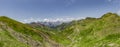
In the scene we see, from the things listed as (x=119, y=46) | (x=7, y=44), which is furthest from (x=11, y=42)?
(x=119, y=46)

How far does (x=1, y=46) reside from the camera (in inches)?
7333

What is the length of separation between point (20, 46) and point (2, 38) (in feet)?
51.6

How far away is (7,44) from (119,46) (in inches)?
3316

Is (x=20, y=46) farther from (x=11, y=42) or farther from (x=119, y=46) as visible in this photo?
(x=119, y=46)

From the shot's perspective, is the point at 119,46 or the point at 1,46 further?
the point at 119,46

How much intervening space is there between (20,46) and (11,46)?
26.3ft

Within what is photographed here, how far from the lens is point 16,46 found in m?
192

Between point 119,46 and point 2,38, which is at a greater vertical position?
point 2,38

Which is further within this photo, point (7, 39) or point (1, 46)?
point (7, 39)

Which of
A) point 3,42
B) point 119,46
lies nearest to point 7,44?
point 3,42

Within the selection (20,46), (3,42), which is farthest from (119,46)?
(3,42)

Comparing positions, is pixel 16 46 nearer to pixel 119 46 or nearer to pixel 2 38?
pixel 2 38

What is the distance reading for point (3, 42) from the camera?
630 ft

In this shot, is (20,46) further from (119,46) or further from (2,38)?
(119,46)
